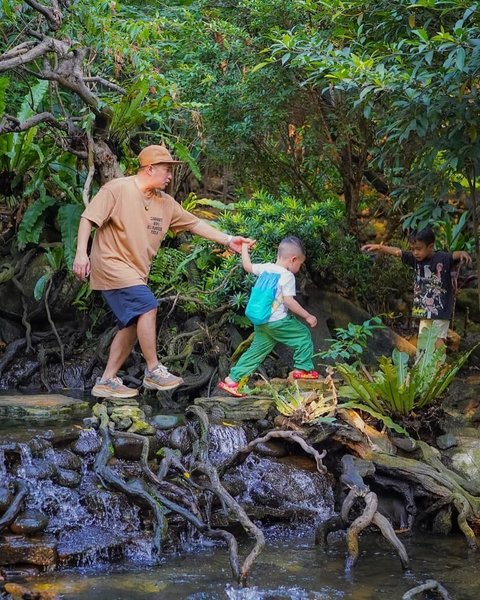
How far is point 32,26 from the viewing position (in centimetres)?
914

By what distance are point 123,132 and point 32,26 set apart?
1.55 meters

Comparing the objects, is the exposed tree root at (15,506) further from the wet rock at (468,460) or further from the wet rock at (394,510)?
the wet rock at (468,460)

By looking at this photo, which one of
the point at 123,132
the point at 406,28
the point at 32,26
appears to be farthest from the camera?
the point at 123,132

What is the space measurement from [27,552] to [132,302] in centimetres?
221

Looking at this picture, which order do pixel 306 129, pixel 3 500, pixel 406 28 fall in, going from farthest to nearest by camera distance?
pixel 306 129 < pixel 406 28 < pixel 3 500

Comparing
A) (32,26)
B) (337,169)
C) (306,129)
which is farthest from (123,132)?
(337,169)

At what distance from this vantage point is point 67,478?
6637 mm

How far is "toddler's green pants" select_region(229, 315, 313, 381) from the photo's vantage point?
27.8ft

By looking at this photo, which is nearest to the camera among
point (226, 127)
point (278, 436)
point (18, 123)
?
point (278, 436)

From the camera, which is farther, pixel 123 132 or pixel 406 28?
pixel 123 132

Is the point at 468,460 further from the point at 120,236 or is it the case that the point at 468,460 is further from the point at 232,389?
the point at 120,236

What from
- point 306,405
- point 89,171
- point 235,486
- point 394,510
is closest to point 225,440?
point 235,486

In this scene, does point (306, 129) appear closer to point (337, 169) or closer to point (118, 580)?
point (337, 169)

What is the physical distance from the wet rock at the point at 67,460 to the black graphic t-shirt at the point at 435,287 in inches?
161
